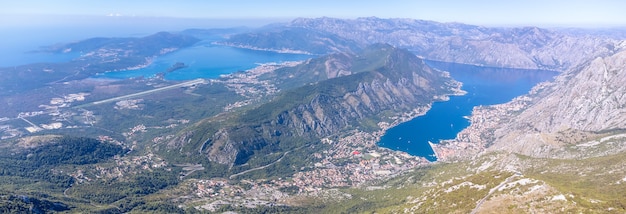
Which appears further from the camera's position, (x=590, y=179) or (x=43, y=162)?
(x=43, y=162)

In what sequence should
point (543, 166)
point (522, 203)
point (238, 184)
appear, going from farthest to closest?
point (238, 184) → point (543, 166) → point (522, 203)

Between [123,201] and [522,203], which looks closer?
[522,203]

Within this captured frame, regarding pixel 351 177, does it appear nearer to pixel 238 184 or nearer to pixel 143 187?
pixel 238 184

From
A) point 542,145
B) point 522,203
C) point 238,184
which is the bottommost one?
point 238,184

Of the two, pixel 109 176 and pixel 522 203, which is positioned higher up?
pixel 522 203

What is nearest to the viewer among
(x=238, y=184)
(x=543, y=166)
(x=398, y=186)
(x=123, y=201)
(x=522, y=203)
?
(x=522, y=203)

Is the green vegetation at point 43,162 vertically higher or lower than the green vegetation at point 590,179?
lower

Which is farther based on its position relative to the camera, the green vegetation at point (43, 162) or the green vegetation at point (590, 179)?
the green vegetation at point (43, 162)

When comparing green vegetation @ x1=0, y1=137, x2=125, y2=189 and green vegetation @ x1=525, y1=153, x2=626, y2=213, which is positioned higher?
green vegetation @ x1=525, y1=153, x2=626, y2=213

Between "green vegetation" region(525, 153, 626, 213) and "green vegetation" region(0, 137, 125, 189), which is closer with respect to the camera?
"green vegetation" region(525, 153, 626, 213)

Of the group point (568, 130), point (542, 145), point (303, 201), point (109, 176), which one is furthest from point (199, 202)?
point (568, 130)

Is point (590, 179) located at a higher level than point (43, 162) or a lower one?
higher
